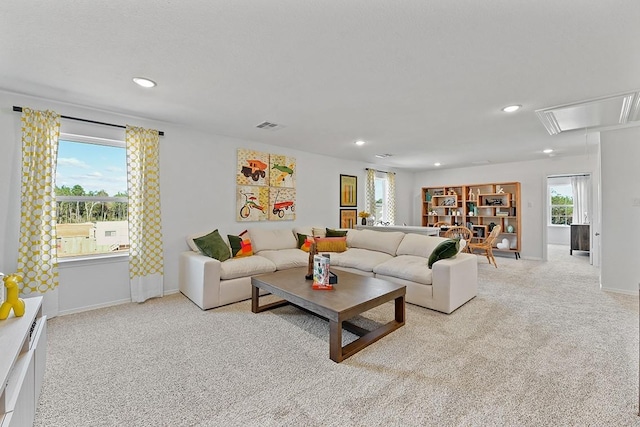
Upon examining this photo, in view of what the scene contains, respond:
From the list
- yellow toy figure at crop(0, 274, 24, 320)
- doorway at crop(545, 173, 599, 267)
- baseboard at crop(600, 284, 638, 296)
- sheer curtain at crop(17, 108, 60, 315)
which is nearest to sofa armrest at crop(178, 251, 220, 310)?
sheer curtain at crop(17, 108, 60, 315)

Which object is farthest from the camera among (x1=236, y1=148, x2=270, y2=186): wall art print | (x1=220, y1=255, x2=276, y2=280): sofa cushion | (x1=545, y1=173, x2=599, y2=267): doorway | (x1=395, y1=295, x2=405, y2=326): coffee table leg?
(x1=545, y1=173, x2=599, y2=267): doorway

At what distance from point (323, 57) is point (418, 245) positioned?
3048mm

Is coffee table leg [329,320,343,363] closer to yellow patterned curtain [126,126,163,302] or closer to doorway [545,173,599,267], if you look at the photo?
yellow patterned curtain [126,126,163,302]

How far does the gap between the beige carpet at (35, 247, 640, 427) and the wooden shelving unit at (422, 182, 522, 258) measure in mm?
3855

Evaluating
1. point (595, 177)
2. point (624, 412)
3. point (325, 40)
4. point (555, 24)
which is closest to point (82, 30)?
point (325, 40)

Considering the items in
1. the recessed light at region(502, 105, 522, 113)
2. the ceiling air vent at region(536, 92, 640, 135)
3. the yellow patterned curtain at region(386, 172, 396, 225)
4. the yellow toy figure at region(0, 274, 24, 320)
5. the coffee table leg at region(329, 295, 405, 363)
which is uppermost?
the recessed light at region(502, 105, 522, 113)

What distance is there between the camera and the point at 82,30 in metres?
1.85

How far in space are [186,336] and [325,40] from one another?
2.70 metres

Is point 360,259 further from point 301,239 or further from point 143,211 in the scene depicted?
point 143,211

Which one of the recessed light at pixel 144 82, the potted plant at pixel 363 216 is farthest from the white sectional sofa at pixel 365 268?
the recessed light at pixel 144 82

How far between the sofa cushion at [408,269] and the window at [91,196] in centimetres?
334

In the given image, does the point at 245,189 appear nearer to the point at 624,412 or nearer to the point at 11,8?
the point at 11,8

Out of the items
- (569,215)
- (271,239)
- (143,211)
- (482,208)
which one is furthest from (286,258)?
(569,215)

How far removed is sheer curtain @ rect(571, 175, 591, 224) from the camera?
8.26 metres
